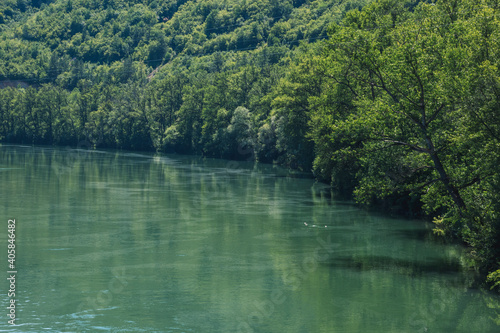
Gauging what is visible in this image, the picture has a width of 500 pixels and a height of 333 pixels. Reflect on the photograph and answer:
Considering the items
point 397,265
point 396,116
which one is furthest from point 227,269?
point 396,116

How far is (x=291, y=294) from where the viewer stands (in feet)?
88.6

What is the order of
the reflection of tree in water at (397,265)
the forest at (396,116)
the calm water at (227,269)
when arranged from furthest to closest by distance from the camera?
the reflection of tree in water at (397,265)
the forest at (396,116)
the calm water at (227,269)

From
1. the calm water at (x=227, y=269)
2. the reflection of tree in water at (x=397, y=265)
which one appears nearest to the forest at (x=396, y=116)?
the reflection of tree in water at (x=397, y=265)

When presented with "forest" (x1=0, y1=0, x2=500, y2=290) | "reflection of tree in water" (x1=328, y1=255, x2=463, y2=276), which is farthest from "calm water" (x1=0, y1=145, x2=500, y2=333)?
"forest" (x1=0, y1=0, x2=500, y2=290)

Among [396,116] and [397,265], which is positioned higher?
[396,116]

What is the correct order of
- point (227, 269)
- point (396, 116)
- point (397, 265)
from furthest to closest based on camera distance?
point (396, 116), point (397, 265), point (227, 269)

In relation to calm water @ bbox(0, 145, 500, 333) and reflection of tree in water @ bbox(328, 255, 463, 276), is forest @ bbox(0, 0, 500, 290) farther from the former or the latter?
calm water @ bbox(0, 145, 500, 333)

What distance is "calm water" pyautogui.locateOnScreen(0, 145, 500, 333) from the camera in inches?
936

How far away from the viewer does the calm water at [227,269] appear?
23.8 m

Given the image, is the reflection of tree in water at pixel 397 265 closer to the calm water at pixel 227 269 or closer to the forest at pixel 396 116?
the calm water at pixel 227 269

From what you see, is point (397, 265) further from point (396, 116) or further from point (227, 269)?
point (227, 269)

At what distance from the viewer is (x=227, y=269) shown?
30906 millimetres

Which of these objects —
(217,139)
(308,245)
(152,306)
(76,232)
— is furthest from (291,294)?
(217,139)

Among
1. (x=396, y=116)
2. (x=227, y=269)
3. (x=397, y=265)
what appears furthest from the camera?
(x=396, y=116)
